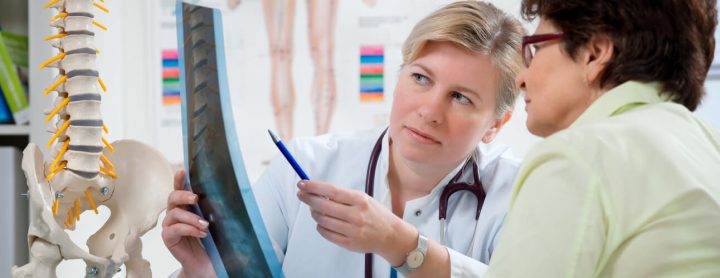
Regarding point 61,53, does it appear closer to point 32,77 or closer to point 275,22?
point 32,77

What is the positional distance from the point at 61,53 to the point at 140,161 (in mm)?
209

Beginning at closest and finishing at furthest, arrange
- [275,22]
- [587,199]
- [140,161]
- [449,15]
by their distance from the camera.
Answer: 1. [587,199]
2. [140,161]
3. [449,15]
4. [275,22]

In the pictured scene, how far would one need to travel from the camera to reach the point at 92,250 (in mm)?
1189

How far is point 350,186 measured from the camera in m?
1.54

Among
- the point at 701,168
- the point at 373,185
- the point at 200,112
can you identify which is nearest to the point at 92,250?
the point at 200,112

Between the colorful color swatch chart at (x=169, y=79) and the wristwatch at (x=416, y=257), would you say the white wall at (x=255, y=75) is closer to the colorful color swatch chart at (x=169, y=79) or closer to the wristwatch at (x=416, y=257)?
the colorful color swatch chart at (x=169, y=79)

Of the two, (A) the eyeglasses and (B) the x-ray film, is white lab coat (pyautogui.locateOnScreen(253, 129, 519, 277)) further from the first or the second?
(A) the eyeglasses

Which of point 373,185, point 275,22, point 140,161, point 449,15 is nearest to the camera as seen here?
point 140,161

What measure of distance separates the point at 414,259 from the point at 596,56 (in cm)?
50

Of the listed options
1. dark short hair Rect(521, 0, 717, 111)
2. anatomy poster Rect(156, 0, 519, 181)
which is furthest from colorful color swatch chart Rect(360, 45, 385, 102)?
dark short hair Rect(521, 0, 717, 111)

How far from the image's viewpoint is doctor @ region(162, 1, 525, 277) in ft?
4.59

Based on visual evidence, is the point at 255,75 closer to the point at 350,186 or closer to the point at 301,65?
the point at 301,65

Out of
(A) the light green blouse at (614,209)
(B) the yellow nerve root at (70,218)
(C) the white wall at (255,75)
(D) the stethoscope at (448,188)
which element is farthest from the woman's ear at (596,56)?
(C) the white wall at (255,75)

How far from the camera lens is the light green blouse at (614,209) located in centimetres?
71
